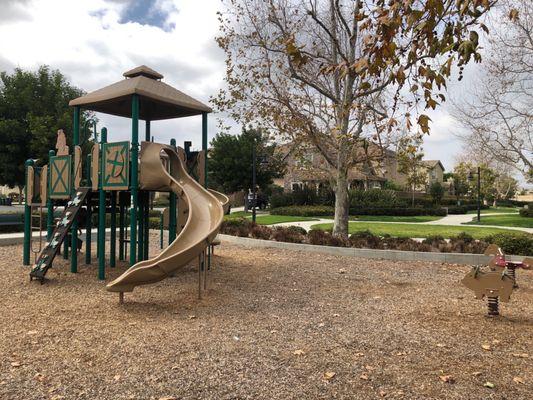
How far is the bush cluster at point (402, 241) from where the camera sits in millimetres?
11258

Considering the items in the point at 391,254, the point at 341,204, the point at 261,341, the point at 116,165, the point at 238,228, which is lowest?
the point at 261,341

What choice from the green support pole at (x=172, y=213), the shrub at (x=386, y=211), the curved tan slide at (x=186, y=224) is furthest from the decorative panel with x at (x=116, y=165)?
the shrub at (x=386, y=211)

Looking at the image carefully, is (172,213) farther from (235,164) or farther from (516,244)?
(235,164)

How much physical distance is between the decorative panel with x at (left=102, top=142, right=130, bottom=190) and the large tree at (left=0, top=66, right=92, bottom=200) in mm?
15309

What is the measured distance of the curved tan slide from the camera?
6004 mm

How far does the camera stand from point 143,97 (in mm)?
8641

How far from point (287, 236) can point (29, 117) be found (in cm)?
1590

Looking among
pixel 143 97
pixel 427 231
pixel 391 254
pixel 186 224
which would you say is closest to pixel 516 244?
pixel 391 254

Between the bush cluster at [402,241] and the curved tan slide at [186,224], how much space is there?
5.11 meters

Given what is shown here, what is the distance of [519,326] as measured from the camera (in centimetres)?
566

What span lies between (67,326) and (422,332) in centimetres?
425

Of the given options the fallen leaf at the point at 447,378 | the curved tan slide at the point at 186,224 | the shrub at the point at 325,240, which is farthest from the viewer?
the shrub at the point at 325,240

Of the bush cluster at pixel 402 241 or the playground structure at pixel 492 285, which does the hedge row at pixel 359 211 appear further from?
the playground structure at pixel 492 285

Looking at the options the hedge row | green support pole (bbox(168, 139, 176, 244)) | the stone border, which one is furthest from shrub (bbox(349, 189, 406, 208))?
green support pole (bbox(168, 139, 176, 244))
